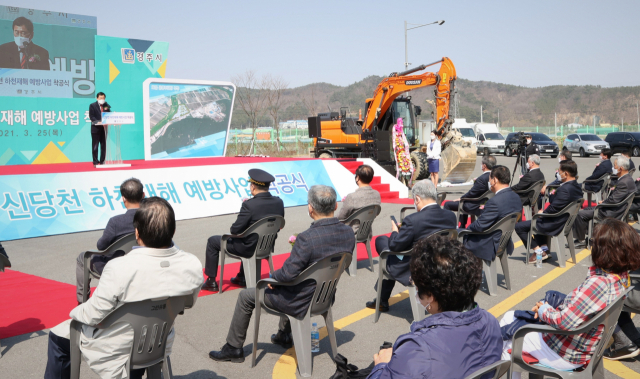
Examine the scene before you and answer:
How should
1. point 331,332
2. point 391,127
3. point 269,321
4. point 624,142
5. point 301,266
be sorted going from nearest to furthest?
point 301,266
point 331,332
point 269,321
point 391,127
point 624,142

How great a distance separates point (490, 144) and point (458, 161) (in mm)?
17073

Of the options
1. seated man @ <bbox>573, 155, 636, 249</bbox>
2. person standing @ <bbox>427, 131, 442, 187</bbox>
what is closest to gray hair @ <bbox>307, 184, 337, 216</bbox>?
seated man @ <bbox>573, 155, 636, 249</bbox>

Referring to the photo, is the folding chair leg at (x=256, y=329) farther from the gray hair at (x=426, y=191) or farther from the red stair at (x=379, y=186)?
the red stair at (x=379, y=186)

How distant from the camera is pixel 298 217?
35.9 feet

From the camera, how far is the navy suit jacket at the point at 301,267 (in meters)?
3.58

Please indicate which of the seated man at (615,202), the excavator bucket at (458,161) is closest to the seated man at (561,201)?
the seated man at (615,202)

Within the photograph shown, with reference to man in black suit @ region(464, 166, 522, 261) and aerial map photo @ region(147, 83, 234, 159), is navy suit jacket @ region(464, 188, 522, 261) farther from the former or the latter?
aerial map photo @ region(147, 83, 234, 159)

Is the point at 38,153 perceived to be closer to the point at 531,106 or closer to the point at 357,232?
the point at 357,232

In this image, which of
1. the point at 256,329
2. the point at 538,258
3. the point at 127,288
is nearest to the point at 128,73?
the point at 538,258

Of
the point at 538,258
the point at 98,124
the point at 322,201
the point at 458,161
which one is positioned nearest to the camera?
the point at 322,201

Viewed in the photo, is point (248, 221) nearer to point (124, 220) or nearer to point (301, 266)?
point (124, 220)

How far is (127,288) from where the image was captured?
255 cm

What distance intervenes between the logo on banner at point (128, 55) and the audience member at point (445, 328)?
17.0 m

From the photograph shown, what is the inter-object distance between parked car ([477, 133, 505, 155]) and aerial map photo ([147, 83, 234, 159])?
1983 cm
